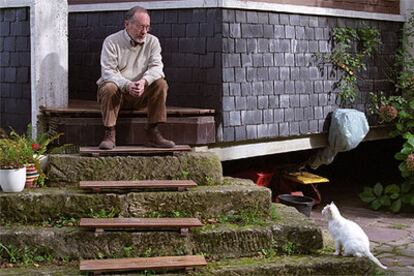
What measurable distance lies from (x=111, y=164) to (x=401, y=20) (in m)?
A: 4.72

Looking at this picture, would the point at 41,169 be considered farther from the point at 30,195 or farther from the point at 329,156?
the point at 329,156

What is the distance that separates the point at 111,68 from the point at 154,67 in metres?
0.37

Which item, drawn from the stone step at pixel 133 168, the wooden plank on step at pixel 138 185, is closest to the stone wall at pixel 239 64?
the stone step at pixel 133 168

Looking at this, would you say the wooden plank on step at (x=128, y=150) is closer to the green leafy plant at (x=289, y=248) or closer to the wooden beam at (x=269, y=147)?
the wooden beam at (x=269, y=147)

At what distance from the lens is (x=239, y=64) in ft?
22.1

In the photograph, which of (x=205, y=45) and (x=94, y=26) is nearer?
(x=205, y=45)

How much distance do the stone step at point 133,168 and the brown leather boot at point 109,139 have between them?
160 mm

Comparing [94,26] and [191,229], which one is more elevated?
[94,26]

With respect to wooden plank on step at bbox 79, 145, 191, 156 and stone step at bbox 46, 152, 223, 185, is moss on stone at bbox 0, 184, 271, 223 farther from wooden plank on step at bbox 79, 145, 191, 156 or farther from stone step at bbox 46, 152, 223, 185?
wooden plank on step at bbox 79, 145, 191, 156

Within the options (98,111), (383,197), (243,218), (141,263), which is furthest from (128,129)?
(383,197)

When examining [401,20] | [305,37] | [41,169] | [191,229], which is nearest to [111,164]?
[41,169]

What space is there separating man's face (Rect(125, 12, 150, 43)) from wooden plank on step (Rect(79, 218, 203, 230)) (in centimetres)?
167

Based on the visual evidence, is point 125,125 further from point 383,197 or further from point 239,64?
point 383,197

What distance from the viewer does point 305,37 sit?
745 cm
